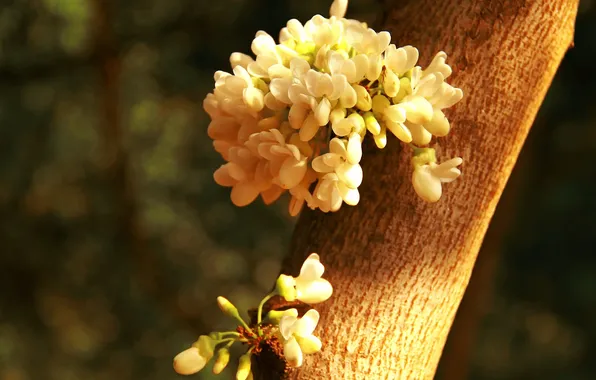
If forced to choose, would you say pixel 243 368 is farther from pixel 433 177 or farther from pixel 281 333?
pixel 433 177

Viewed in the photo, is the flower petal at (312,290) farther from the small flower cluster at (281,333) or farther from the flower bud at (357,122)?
the flower bud at (357,122)

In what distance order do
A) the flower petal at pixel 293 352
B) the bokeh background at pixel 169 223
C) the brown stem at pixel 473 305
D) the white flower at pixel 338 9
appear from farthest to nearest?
1. the bokeh background at pixel 169 223
2. the brown stem at pixel 473 305
3. the white flower at pixel 338 9
4. the flower petal at pixel 293 352

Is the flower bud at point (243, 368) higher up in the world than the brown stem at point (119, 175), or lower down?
higher up

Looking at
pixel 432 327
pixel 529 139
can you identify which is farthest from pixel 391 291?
pixel 529 139

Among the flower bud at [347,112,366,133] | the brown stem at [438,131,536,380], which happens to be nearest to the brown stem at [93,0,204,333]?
the brown stem at [438,131,536,380]

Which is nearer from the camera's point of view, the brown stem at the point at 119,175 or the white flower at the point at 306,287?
the white flower at the point at 306,287

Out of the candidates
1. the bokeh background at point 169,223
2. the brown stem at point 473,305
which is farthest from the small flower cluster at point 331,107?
the bokeh background at point 169,223

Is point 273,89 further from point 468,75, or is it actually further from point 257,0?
point 257,0

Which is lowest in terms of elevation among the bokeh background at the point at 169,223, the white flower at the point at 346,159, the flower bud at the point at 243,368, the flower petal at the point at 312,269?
the bokeh background at the point at 169,223

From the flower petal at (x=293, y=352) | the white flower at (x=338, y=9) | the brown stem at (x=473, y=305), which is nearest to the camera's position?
the flower petal at (x=293, y=352)
